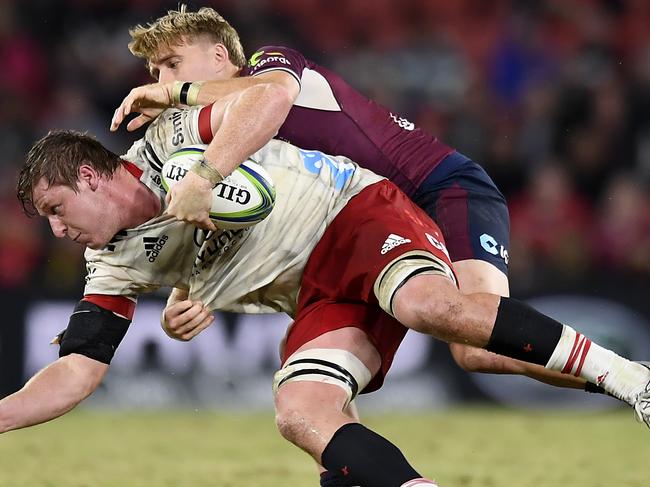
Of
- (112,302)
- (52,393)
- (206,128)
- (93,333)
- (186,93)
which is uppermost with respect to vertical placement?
(186,93)

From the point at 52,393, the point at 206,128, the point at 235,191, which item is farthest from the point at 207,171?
the point at 52,393

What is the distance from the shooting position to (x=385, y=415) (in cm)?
859

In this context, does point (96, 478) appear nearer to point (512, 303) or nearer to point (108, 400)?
point (512, 303)

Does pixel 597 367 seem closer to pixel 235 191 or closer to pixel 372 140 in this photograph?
pixel 235 191

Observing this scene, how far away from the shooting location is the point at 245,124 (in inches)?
159

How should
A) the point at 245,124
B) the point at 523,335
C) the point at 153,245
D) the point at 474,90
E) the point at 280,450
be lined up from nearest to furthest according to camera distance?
1. the point at 523,335
2. the point at 245,124
3. the point at 153,245
4. the point at 280,450
5. the point at 474,90

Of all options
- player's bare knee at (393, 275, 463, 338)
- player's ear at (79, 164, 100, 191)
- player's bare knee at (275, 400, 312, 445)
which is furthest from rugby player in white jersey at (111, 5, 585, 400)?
player's bare knee at (275, 400, 312, 445)

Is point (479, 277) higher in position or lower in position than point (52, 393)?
higher

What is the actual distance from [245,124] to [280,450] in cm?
313

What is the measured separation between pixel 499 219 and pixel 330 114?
898 millimetres

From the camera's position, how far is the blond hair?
492 centimetres

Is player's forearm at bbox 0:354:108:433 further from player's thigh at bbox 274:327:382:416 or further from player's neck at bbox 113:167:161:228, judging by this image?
player's thigh at bbox 274:327:382:416

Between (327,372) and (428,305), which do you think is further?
(327,372)

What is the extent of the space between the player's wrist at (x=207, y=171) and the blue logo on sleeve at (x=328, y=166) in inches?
24.4
